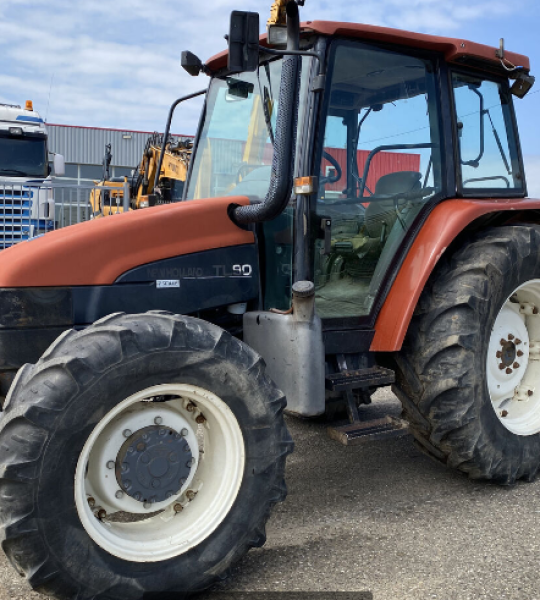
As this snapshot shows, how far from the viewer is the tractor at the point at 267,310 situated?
8.00 ft

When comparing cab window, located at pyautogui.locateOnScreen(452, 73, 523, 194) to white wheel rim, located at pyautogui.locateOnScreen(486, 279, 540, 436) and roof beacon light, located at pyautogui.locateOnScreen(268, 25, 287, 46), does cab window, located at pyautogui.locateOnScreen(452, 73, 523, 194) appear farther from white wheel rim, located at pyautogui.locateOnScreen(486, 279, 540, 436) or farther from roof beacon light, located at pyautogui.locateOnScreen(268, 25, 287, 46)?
roof beacon light, located at pyautogui.locateOnScreen(268, 25, 287, 46)

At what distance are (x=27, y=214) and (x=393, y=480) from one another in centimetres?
684

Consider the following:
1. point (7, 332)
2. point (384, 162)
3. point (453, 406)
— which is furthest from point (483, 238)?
point (7, 332)

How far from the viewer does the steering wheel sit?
336 centimetres

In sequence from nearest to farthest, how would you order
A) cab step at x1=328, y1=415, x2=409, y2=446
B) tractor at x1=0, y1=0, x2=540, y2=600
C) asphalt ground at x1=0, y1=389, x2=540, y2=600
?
tractor at x1=0, y1=0, x2=540, y2=600, asphalt ground at x1=0, y1=389, x2=540, y2=600, cab step at x1=328, y1=415, x2=409, y2=446

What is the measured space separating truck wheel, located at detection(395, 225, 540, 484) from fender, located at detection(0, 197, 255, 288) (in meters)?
1.15

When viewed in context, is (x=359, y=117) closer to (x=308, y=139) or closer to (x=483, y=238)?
(x=308, y=139)

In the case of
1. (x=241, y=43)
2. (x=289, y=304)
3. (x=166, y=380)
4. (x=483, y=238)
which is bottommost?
(x=166, y=380)

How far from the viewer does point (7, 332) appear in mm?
2818

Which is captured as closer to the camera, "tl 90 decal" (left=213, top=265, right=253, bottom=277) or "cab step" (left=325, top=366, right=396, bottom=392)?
"tl 90 decal" (left=213, top=265, right=253, bottom=277)

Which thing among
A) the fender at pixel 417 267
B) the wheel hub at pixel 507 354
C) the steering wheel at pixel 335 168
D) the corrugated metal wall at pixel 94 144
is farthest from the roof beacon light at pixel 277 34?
the corrugated metal wall at pixel 94 144

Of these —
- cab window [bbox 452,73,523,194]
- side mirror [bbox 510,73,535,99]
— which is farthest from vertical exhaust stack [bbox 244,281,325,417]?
side mirror [bbox 510,73,535,99]

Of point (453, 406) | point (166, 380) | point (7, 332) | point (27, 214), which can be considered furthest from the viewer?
point (27, 214)

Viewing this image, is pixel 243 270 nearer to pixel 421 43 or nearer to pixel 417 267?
pixel 417 267
